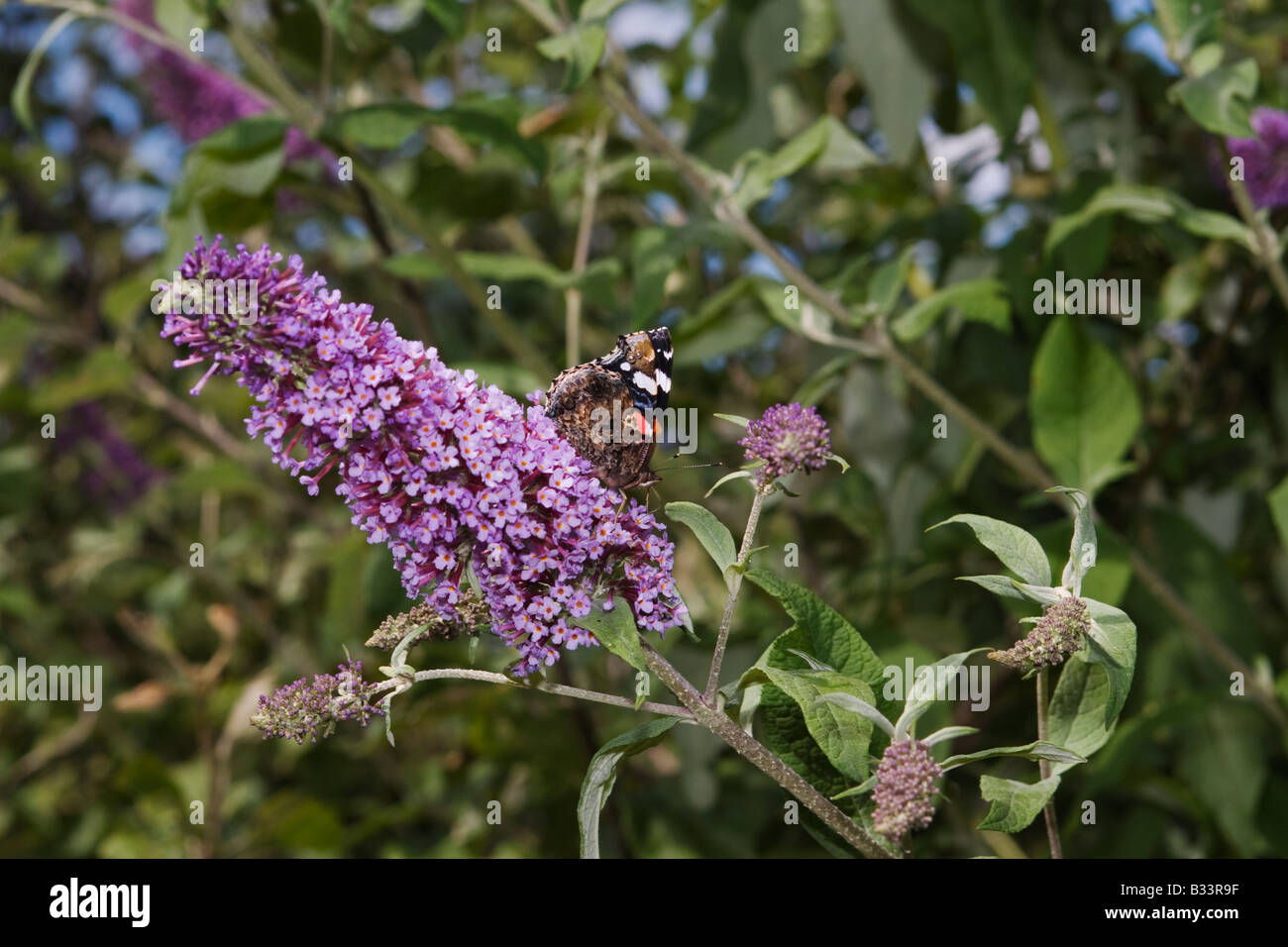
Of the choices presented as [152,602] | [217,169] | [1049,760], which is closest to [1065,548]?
[1049,760]

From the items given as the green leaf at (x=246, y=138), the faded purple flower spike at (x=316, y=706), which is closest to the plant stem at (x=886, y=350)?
the green leaf at (x=246, y=138)

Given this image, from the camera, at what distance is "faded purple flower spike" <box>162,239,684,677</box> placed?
1089 millimetres

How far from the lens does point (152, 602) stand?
352cm

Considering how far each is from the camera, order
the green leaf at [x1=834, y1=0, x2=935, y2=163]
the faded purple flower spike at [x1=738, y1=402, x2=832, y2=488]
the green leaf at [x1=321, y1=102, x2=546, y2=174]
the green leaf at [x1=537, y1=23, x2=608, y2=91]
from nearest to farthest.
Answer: the faded purple flower spike at [x1=738, y1=402, x2=832, y2=488], the green leaf at [x1=537, y1=23, x2=608, y2=91], the green leaf at [x1=321, y1=102, x2=546, y2=174], the green leaf at [x1=834, y1=0, x2=935, y2=163]

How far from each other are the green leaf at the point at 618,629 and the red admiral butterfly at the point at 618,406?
0.23m

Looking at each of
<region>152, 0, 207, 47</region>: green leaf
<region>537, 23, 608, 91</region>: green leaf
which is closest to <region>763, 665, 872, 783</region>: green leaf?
<region>537, 23, 608, 91</region>: green leaf

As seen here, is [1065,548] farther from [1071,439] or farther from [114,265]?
[114,265]

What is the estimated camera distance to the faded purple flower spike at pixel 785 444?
1137 mm

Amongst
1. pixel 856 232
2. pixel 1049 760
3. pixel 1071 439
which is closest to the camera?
pixel 1049 760

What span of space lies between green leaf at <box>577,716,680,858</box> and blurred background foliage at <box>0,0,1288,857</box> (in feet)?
2.36

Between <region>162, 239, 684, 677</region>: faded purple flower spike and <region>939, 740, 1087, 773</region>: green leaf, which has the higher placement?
<region>162, 239, 684, 677</region>: faded purple flower spike

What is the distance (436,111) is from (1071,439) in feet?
4.08

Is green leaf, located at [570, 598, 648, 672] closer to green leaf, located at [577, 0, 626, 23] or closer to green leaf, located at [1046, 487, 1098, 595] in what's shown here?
green leaf, located at [1046, 487, 1098, 595]

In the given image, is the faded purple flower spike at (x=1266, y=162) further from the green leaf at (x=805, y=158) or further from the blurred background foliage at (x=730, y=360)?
the green leaf at (x=805, y=158)
